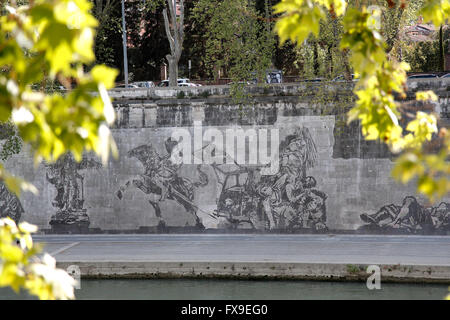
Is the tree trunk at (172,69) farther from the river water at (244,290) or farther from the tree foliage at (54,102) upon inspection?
the tree foliage at (54,102)

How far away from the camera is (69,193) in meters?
19.5

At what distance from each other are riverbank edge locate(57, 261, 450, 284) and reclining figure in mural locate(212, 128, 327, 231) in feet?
11.2

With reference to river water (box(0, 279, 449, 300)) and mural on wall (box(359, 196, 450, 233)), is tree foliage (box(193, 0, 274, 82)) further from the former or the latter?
river water (box(0, 279, 449, 300))

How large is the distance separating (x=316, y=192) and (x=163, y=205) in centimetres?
427

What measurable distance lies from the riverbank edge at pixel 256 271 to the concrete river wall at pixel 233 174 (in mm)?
3321

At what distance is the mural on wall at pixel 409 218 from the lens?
693 inches

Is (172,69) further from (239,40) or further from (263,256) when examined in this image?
(263,256)

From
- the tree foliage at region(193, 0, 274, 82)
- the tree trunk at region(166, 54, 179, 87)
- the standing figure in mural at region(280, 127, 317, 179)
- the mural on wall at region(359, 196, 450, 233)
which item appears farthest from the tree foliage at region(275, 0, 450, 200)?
the tree trunk at region(166, 54, 179, 87)

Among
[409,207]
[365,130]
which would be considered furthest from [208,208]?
[365,130]

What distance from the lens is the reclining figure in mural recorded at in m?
18.4

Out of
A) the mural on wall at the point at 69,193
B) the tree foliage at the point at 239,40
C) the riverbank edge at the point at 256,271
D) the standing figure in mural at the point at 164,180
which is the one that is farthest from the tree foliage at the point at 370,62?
the mural on wall at the point at 69,193

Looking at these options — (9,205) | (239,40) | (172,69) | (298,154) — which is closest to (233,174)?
(298,154)

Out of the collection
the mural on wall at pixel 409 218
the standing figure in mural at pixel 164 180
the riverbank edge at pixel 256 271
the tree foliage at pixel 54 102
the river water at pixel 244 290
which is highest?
the tree foliage at pixel 54 102

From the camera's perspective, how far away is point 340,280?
15.0m
